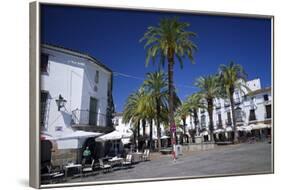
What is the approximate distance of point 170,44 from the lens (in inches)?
553

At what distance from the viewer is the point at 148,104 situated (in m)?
13.9

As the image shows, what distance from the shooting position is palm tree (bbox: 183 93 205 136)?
14.3m

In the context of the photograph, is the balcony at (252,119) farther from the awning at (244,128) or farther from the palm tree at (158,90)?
the palm tree at (158,90)

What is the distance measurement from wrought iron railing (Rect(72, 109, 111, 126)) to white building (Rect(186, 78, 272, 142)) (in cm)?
267

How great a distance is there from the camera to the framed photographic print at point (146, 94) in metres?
12.8

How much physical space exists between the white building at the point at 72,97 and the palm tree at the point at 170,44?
1274mm

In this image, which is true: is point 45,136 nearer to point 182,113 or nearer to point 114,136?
point 114,136

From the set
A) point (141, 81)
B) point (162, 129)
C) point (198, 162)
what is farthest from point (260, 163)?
point (141, 81)

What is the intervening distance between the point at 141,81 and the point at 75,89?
1557 mm

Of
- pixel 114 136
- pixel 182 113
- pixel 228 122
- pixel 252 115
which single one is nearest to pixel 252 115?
pixel 252 115

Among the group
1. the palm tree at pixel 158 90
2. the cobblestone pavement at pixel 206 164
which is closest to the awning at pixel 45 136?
the cobblestone pavement at pixel 206 164

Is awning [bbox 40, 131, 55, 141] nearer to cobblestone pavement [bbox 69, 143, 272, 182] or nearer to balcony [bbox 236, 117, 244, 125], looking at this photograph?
cobblestone pavement [bbox 69, 143, 272, 182]

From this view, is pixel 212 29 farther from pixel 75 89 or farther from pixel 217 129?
pixel 75 89

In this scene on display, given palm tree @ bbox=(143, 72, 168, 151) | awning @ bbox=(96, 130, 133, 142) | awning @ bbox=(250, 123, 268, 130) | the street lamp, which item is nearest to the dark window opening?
awning @ bbox=(250, 123, 268, 130)
